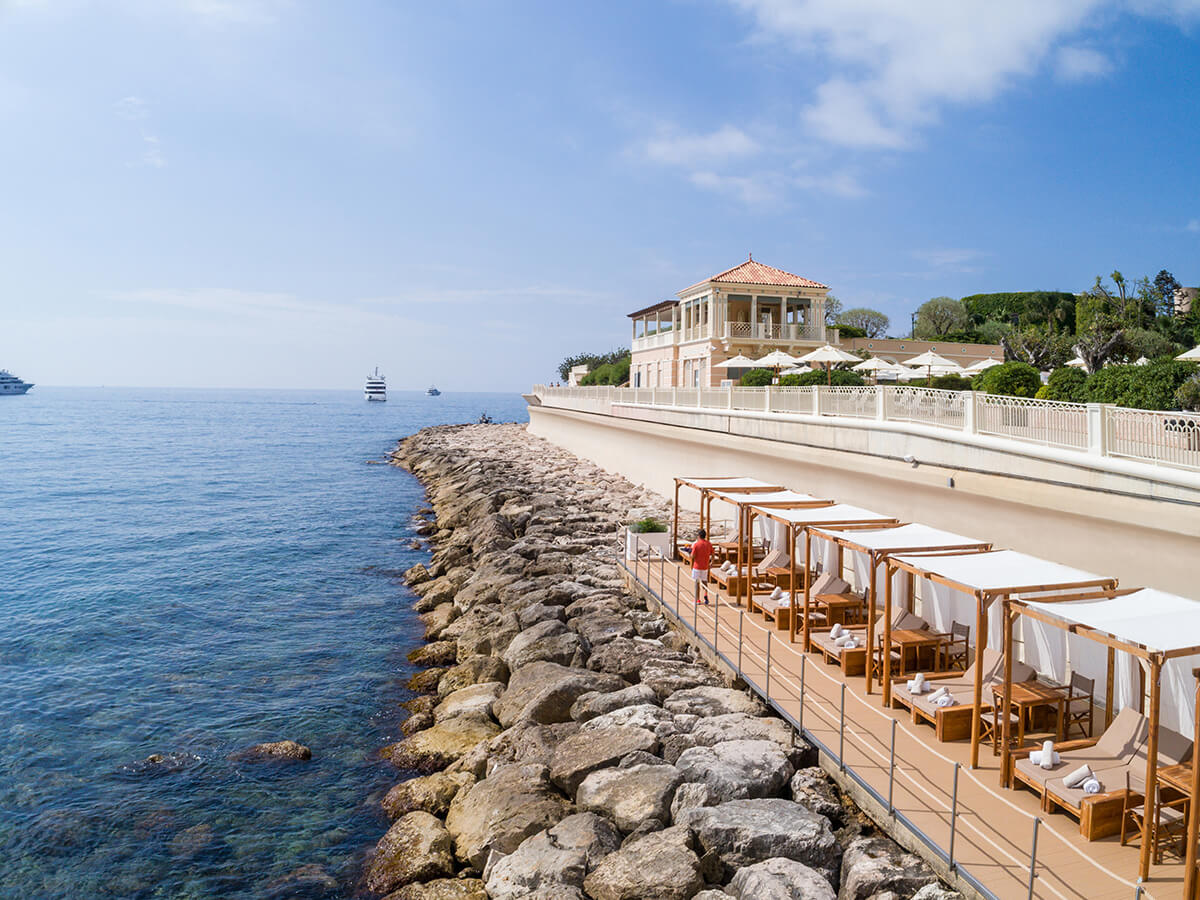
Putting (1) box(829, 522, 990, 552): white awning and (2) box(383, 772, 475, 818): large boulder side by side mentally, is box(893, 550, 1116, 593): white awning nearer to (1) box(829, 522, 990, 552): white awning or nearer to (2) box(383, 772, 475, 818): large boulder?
(1) box(829, 522, 990, 552): white awning

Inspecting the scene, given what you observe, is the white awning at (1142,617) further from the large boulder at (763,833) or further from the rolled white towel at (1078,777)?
the large boulder at (763,833)

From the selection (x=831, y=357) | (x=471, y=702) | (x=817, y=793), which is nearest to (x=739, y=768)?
(x=817, y=793)

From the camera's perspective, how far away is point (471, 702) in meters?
14.5

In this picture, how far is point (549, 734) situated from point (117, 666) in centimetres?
1268

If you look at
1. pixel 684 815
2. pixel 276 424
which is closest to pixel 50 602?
pixel 684 815

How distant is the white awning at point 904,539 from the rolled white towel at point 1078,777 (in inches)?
147

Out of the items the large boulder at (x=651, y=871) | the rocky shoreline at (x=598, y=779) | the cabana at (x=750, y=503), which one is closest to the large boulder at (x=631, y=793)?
the rocky shoreline at (x=598, y=779)

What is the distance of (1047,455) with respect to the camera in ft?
43.0

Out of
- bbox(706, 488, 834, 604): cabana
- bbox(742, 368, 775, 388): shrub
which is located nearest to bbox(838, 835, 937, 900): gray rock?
bbox(706, 488, 834, 604): cabana

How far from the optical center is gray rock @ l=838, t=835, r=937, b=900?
25.0ft

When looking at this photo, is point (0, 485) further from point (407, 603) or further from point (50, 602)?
point (407, 603)

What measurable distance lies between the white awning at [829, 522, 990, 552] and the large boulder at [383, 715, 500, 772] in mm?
6800

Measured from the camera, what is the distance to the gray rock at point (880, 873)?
7617 millimetres

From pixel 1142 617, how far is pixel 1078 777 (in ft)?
5.89
